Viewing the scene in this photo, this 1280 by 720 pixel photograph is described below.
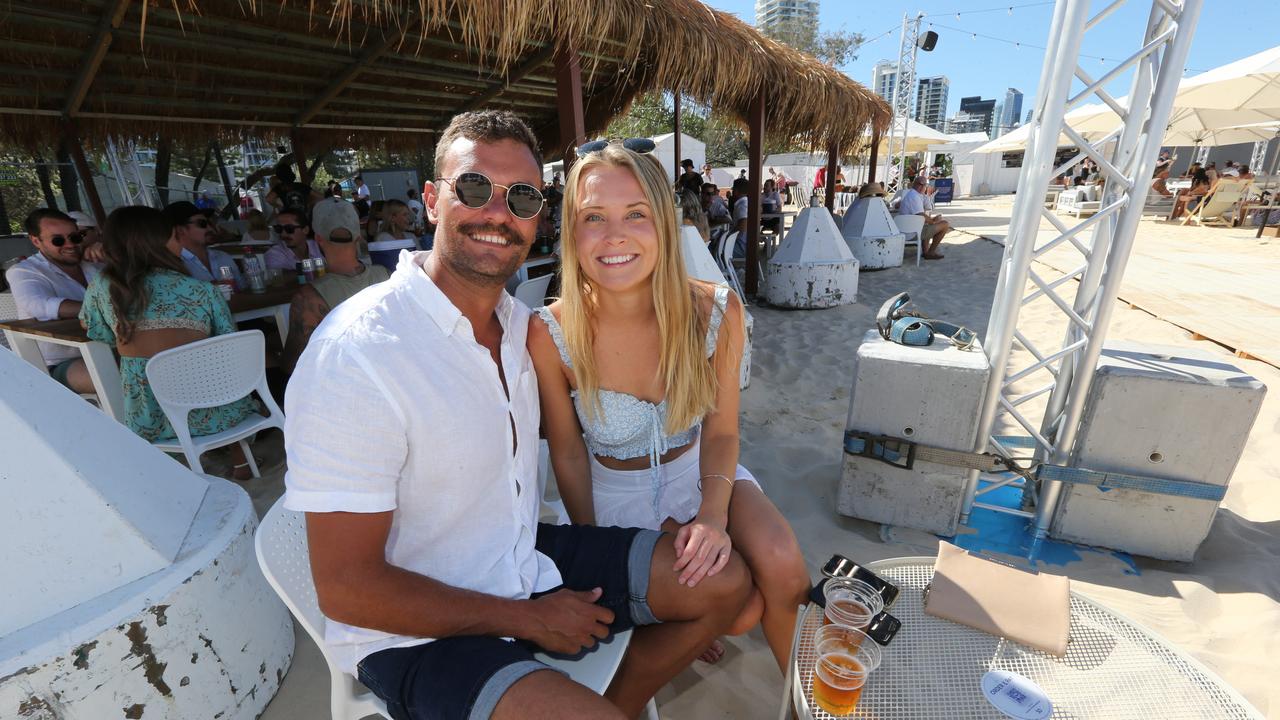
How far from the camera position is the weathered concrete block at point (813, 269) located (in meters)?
6.43

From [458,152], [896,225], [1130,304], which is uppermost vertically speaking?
[458,152]

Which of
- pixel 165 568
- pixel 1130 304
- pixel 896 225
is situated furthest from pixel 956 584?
pixel 896 225

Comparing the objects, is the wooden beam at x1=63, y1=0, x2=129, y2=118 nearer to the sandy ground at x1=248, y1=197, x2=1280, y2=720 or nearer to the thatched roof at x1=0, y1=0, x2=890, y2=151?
the thatched roof at x1=0, y1=0, x2=890, y2=151

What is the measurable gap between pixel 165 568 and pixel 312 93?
728cm

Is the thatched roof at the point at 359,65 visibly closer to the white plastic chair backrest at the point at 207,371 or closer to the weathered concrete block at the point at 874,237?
the weathered concrete block at the point at 874,237

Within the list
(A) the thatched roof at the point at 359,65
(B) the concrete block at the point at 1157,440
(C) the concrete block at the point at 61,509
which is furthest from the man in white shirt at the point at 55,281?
(B) the concrete block at the point at 1157,440

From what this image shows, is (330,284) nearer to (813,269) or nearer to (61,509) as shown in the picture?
(61,509)

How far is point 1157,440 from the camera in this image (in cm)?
222

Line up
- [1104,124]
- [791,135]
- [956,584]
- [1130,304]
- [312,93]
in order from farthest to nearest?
1. [1104,124]
2. [791,135]
3. [312,93]
4. [1130,304]
5. [956,584]

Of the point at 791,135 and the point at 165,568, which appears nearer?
the point at 165,568

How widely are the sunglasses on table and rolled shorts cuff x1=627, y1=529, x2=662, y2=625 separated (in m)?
4.52

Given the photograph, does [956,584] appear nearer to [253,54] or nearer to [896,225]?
[253,54]

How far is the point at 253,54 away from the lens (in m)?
5.33

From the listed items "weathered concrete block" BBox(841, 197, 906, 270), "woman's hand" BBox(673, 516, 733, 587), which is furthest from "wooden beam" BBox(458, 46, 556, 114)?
"weathered concrete block" BBox(841, 197, 906, 270)
